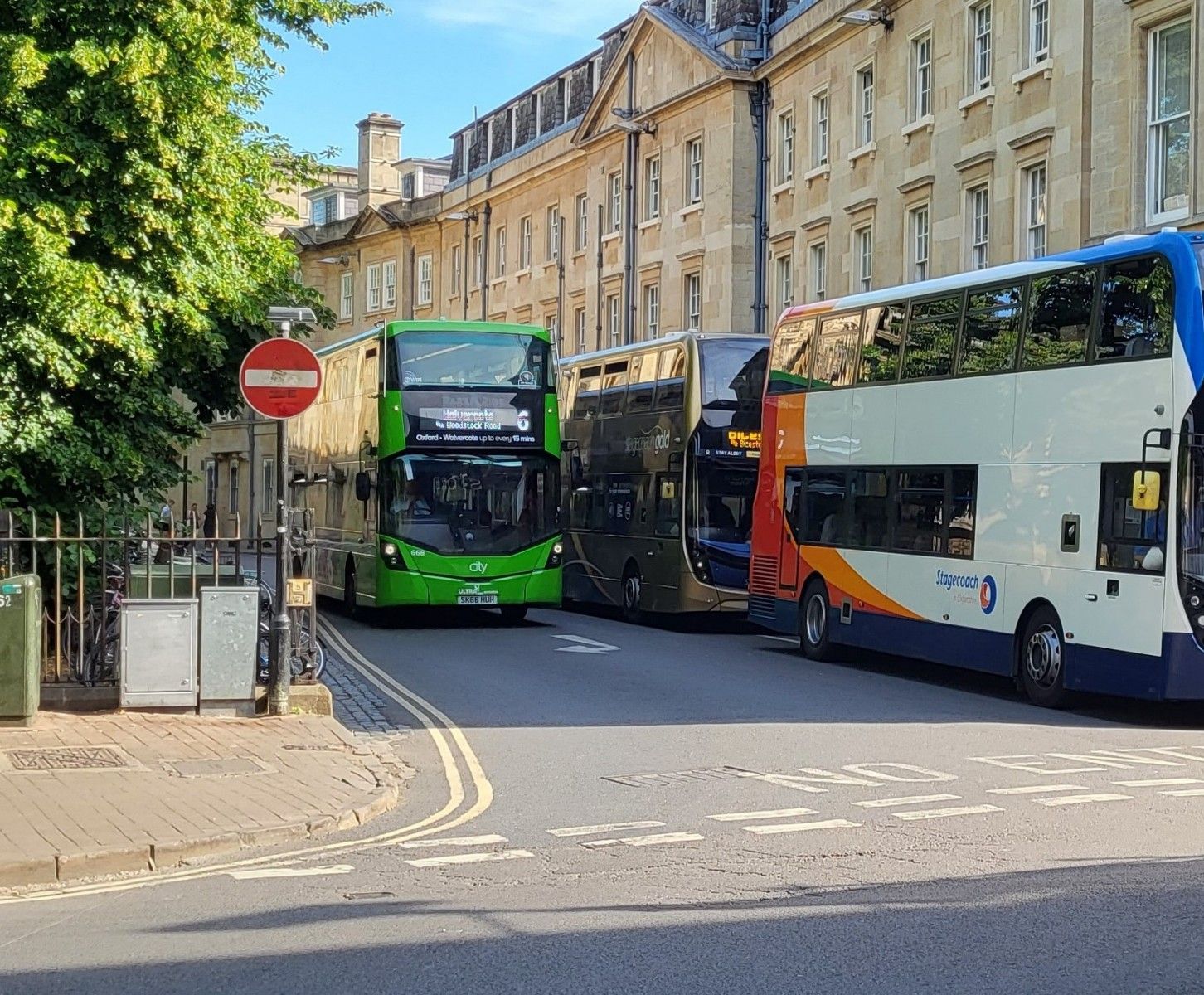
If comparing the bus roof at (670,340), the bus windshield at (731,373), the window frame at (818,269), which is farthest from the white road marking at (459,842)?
the window frame at (818,269)

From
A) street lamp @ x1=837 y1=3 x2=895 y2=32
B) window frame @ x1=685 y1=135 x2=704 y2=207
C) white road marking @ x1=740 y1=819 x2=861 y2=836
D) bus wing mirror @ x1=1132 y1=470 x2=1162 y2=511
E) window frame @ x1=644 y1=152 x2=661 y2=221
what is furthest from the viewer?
window frame @ x1=644 y1=152 x2=661 y2=221

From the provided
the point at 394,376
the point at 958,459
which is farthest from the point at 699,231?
the point at 958,459

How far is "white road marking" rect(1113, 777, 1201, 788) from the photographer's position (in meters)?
11.2

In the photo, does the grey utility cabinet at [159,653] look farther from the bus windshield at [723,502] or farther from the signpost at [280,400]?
the bus windshield at [723,502]

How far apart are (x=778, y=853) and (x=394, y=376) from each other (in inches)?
654

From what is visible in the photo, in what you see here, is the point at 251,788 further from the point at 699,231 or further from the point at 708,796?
the point at 699,231

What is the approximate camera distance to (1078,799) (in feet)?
34.7

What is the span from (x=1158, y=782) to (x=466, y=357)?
1495 centimetres

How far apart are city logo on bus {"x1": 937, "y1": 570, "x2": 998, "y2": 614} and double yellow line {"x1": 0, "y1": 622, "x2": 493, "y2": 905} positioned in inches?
212

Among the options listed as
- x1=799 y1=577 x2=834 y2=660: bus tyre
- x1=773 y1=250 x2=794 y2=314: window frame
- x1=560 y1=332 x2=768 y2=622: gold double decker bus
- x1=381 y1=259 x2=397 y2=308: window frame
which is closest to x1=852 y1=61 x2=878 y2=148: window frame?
x1=773 y1=250 x2=794 y2=314: window frame

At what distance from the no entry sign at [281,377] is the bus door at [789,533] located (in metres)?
8.80

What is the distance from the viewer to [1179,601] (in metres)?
14.7

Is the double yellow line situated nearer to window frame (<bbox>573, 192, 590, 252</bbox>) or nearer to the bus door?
the bus door

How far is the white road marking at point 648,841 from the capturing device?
9.18 m
